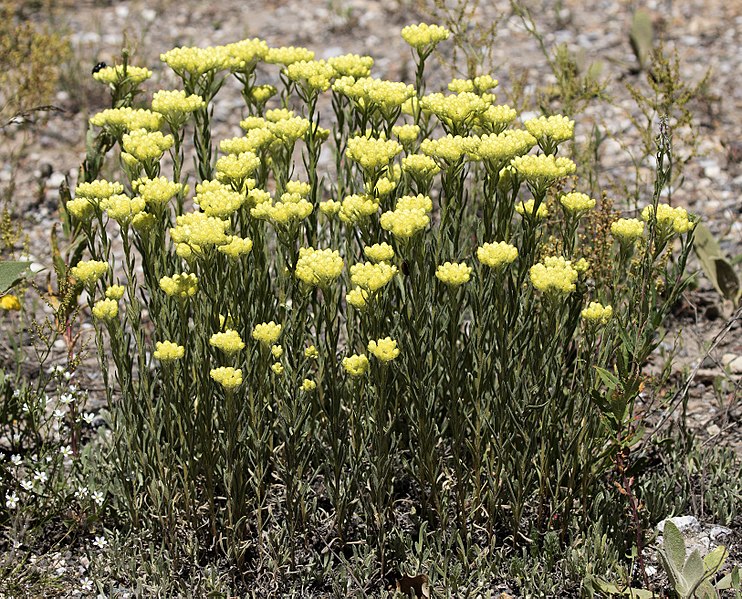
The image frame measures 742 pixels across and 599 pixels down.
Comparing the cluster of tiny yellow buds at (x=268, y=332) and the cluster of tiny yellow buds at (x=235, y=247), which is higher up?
the cluster of tiny yellow buds at (x=235, y=247)

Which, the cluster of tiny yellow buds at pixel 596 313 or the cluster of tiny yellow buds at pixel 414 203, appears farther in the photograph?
the cluster of tiny yellow buds at pixel 596 313

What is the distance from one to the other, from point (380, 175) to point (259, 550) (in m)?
1.26

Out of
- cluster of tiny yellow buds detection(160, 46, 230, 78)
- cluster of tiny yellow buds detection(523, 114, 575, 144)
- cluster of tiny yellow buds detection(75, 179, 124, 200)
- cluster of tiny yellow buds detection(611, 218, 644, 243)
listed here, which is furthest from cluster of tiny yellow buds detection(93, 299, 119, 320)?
cluster of tiny yellow buds detection(611, 218, 644, 243)

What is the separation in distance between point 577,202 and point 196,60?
132cm

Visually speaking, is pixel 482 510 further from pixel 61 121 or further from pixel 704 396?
pixel 61 121

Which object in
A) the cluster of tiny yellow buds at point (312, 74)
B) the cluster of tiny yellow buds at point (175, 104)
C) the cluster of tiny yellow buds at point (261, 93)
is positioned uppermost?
the cluster of tiny yellow buds at point (312, 74)

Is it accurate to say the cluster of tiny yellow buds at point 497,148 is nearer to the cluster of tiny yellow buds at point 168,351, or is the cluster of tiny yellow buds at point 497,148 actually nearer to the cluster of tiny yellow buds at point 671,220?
the cluster of tiny yellow buds at point 671,220

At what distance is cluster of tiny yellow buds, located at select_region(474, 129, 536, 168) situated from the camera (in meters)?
2.69

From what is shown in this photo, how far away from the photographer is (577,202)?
281 centimetres

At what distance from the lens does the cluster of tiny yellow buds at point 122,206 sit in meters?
2.73

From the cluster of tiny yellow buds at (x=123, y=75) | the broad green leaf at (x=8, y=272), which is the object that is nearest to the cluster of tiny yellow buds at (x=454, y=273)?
the cluster of tiny yellow buds at (x=123, y=75)

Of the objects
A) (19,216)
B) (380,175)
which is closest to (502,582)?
(380,175)

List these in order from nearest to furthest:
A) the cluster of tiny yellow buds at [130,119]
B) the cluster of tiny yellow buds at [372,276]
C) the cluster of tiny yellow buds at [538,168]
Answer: the cluster of tiny yellow buds at [372,276] < the cluster of tiny yellow buds at [538,168] < the cluster of tiny yellow buds at [130,119]

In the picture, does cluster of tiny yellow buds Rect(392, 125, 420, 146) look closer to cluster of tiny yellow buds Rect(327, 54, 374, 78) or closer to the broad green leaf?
cluster of tiny yellow buds Rect(327, 54, 374, 78)
